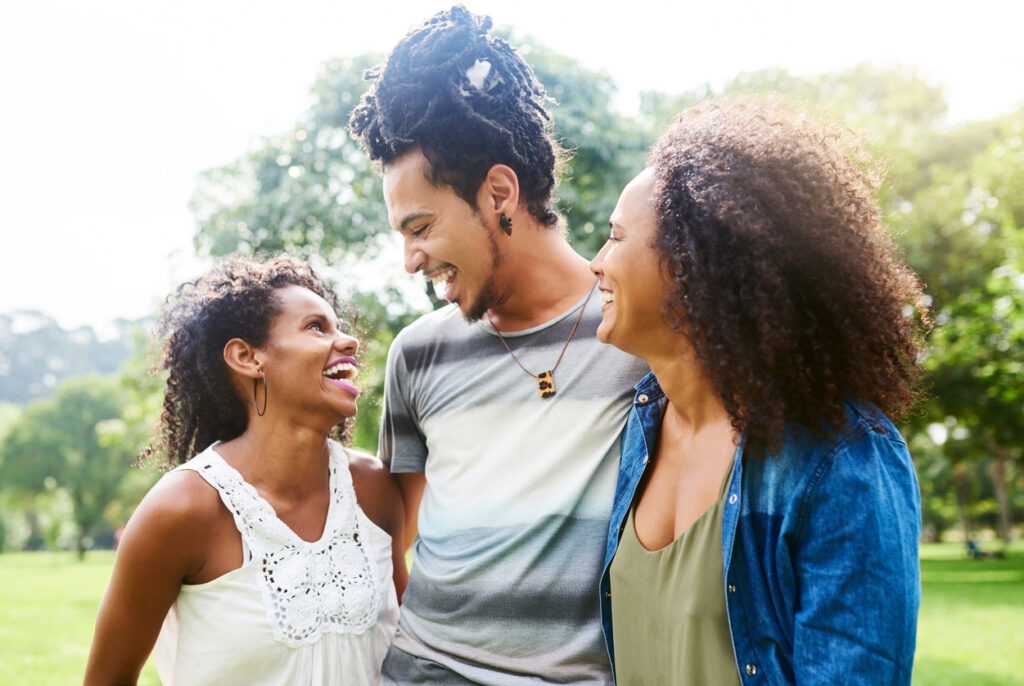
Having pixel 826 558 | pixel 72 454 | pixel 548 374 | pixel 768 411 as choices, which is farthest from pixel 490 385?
pixel 72 454

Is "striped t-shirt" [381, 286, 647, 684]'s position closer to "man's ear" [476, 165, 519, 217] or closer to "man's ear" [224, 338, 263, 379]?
"man's ear" [476, 165, 519, 217]

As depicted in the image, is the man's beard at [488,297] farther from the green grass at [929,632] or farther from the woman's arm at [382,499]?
the green grass at [929,632]

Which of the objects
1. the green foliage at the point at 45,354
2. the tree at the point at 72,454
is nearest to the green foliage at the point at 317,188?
the tree at the point at 72,454

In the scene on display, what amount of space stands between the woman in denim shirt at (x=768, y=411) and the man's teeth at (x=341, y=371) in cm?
129

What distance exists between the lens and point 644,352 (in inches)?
95.7

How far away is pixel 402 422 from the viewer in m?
3.29

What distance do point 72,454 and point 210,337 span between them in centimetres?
5692

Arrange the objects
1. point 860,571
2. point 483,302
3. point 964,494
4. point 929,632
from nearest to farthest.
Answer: point 860,571, point 483,302, point 929,632, point 964,494

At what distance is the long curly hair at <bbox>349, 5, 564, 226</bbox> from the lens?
3.13m

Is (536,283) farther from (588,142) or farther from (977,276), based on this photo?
(977,276)

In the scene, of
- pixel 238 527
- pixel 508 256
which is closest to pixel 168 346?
Result: pixel 238 527

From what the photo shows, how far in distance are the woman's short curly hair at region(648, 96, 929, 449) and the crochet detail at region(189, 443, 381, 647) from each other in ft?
5.18

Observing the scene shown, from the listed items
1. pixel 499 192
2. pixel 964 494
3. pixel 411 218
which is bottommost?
pixel 964 494

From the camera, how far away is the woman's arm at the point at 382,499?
3.42 metres
